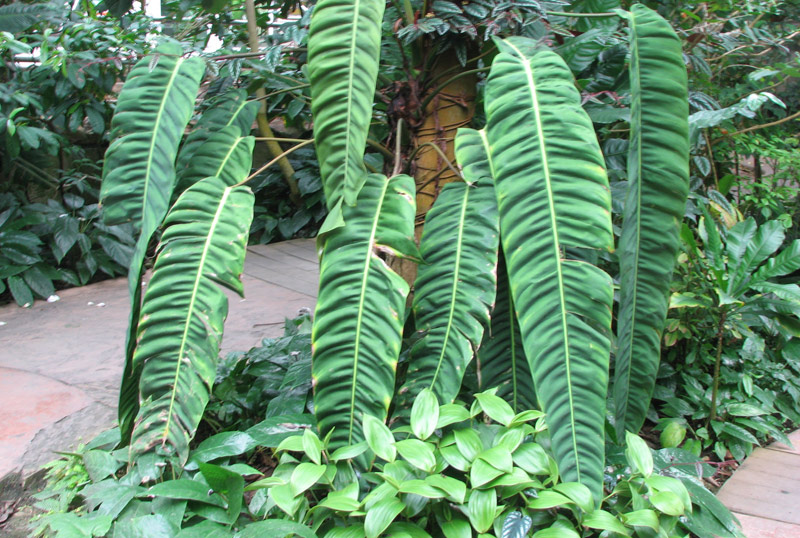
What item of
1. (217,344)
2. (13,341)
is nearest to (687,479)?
(217,344)

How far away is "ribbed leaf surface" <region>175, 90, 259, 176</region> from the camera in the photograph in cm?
194

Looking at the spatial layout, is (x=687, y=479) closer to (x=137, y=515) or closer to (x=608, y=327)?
(x=608, y=327)

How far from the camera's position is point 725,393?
2.22 meters

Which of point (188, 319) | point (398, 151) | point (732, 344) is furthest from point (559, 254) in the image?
point (732, 344)

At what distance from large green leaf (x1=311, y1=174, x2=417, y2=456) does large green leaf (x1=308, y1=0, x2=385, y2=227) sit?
104 mm

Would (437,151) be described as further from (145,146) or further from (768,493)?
(768,493)

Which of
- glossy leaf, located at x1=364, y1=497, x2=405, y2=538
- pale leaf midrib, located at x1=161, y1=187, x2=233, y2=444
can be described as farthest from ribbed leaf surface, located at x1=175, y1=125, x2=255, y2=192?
glossy leaf, located at x1=364, y1=497, x2=405, y2=538

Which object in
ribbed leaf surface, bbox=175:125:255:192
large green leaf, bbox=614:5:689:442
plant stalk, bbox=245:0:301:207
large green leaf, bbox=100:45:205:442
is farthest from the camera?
plant stalk, bbox=245:0:301:207

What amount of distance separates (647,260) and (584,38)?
0.98 meters

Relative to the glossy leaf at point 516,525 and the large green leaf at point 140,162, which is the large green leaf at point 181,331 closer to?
the large green leaf at point 140,162

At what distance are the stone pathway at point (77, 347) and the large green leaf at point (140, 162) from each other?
451mm

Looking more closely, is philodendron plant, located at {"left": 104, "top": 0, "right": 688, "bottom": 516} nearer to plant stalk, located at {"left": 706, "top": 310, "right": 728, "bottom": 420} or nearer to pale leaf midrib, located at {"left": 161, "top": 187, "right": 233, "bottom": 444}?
pale leaf midrib, located at {"left": 161, "top": 187, "right": 233, "bottom": 444}

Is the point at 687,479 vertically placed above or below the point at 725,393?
above

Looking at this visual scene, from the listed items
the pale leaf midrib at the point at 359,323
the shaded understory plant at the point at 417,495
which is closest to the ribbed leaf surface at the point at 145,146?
the pale leaf midrib at the point at 359,323
